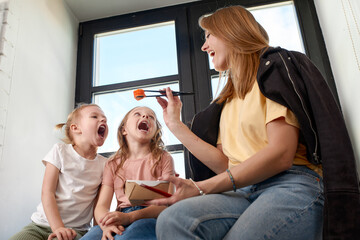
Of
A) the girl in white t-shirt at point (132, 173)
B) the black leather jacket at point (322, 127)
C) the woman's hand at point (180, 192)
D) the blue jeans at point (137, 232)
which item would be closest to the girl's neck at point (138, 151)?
the girl in white t-shirt at point (132, 173)

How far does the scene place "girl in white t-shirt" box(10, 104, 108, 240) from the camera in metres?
1.37

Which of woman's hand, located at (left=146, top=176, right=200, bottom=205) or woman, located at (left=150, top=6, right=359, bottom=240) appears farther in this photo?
woman's hand, located at (left=146, top=176, right=200, bottom=205)

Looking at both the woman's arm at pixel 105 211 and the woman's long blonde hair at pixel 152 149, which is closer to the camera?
the woman's arm at pixel 105 211

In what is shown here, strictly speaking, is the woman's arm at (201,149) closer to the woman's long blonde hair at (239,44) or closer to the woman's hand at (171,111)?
the woman's hand at (171,111)

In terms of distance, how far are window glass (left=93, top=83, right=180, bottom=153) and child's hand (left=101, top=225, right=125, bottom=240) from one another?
877mm

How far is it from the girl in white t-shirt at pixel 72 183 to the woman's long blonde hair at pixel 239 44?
0.71m

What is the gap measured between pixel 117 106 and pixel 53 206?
944mm

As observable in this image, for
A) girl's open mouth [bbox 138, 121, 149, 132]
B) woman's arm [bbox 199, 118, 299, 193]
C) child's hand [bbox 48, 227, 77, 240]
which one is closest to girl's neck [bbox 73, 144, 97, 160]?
girl's open mouth [bbox 138, 121, 149, 132]

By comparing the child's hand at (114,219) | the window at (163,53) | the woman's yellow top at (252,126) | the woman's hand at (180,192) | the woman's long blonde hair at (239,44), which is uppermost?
the window at (163,53)

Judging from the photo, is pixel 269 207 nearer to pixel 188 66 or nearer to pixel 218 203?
pixel 218 203

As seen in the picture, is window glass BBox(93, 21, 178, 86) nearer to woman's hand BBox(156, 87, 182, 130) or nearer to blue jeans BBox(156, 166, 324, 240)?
woman's hand BBox(156, 87, 182, 130)

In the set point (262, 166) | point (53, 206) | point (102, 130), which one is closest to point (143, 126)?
point (102, 130)

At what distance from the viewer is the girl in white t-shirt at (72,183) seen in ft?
4.48

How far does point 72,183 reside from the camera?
58.7 inches
